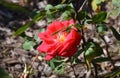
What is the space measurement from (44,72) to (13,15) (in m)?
1.01

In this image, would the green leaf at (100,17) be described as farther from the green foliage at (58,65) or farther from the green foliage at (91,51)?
the green foliage at (58,65)

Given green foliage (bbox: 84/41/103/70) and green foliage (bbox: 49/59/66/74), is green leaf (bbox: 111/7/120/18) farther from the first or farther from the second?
green foliage (bbox: 49/59/66/74)

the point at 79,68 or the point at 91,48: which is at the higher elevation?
the point at 91,48

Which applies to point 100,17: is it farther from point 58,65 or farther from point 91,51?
point 58,65

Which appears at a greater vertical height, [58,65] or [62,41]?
[62,41]

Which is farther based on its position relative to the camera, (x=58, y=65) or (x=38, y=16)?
(x=58, y=65)

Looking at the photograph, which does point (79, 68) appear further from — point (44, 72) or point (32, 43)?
point (32, 43)

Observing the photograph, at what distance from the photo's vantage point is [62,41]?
1340mm

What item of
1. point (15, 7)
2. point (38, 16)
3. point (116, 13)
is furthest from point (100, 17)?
point (15, 7)

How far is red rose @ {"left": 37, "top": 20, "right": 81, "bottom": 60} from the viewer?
130cm

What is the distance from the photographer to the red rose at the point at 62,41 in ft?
4.25

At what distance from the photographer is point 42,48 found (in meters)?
1.38

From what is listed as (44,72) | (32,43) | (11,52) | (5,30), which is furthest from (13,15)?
(32,43)

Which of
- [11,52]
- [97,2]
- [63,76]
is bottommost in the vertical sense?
[63,76]
